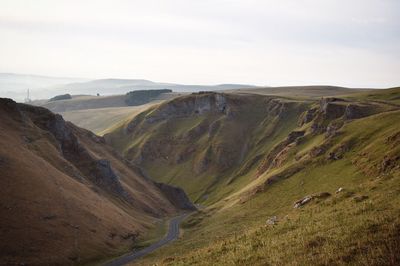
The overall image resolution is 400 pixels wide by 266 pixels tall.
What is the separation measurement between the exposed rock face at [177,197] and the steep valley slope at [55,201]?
14339mm

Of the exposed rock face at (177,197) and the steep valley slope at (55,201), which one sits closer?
the steep valley slope at (55,201)

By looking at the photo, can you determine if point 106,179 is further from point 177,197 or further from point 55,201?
point 55,201

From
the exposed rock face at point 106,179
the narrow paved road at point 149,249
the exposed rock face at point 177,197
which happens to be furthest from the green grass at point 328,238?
the exposed rock face at point 177,197

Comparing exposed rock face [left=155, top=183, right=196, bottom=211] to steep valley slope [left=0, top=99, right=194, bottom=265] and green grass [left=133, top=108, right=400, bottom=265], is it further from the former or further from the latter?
green grass [left=133, top=108, right=400, bottom=265]

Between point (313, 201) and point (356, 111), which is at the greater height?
point (356, 111)

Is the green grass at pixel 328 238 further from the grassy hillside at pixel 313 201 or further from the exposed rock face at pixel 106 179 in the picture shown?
the exposed rock face at pixel 106 179

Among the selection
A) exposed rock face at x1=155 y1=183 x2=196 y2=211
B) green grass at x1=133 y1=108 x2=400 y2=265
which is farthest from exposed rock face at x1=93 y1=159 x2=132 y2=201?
green grass at x1=133 y1=108 x2=400 y2=265

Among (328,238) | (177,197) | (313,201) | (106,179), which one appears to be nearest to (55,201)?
(106,179)

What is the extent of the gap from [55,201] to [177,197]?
79.3 metres

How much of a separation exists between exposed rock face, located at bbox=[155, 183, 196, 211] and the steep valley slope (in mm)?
14339

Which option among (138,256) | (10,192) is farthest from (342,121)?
(10,192)

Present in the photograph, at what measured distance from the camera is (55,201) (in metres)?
78.1

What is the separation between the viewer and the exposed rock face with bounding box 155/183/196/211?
151 metres

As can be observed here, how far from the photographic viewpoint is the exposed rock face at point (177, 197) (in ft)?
495
